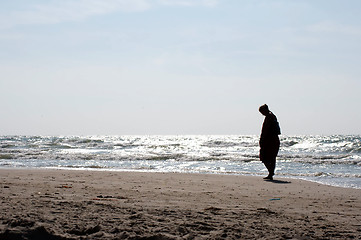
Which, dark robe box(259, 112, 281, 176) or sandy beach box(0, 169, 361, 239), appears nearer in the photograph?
sandy beach box(0, 169, 361, 239)

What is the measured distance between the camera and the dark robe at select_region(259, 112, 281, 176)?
9488mm

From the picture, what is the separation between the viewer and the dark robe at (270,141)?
949 centimetres

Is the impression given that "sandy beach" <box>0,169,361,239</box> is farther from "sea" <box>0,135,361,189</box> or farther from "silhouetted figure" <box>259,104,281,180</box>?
"sea" <box>0,135,361,189</box>

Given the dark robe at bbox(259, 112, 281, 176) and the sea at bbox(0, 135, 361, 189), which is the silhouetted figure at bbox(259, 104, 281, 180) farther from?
the sea at bbox(0, 135, 361, 189)

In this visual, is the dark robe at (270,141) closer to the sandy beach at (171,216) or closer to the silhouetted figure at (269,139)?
the silhouetted figure at (269,139)

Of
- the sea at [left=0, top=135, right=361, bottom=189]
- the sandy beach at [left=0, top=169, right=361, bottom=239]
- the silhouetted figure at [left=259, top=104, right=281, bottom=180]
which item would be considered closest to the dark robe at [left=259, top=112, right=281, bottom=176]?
the silhouetted figure at [left=259, top=104, right=281, bottom=180]

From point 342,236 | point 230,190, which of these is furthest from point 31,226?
point 230,190

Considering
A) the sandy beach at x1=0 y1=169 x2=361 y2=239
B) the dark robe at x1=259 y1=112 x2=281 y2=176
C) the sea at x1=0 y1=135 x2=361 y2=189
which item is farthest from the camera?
the sea at x1=0 y1=135 x2=361 y2=189

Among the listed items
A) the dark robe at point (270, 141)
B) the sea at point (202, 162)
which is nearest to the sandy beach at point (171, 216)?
the dark robe at point (270, 141)

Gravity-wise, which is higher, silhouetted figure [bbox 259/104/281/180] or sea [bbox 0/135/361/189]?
silhouetted figure [bbox 259/104/281/180]

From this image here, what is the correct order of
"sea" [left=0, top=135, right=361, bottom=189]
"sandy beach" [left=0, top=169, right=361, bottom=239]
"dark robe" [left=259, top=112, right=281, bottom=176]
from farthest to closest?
"sea" [left=0, top=135, right=361, bottom=189] → "dark robe" [left=259, top=112, right=281, bottom=176] → "sandy beach" [left=0, top=169, right=361, bottom=239]

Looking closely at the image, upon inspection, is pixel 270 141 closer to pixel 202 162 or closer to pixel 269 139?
pixel 269 139

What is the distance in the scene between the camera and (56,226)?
3.54m

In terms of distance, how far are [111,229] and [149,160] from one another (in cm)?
1382
